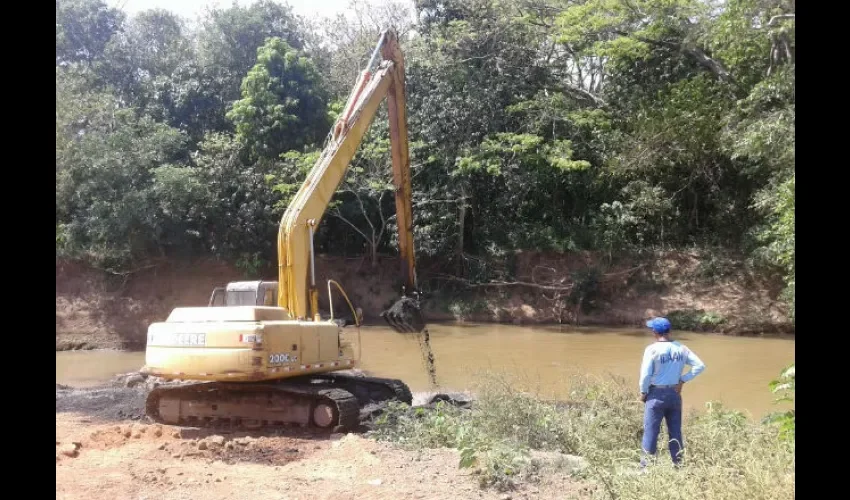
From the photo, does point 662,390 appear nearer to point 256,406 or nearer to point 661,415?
point 661,415

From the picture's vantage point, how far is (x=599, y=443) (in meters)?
6.95

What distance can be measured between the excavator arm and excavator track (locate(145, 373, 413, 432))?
1034 millimetres

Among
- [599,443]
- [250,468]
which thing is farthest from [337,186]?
[599,443]

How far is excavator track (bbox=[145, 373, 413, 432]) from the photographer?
902 centimetres

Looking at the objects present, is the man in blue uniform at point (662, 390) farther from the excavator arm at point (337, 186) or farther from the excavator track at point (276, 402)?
the excavator arm at point (337, 186)

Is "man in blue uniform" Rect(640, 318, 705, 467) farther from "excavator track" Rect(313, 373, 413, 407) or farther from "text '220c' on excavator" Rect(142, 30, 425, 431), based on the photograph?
"excavator track" Rect(313, 373, 413, 407)

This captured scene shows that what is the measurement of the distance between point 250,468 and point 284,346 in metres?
2.00

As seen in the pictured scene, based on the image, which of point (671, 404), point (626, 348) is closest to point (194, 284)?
point (626, 348)

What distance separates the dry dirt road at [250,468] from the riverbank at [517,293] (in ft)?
47.1

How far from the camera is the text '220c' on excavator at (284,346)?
8625mm

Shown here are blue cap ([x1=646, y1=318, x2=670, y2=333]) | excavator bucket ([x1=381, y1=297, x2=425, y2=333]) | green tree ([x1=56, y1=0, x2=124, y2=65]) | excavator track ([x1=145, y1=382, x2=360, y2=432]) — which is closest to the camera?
blue cap ([x1=646, y1=318, x2=670, y2=333])

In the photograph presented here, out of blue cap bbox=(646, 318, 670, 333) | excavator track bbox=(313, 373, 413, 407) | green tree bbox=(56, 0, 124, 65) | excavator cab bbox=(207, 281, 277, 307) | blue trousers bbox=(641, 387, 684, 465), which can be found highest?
green tree bbox=(56, 0, 124, 65)

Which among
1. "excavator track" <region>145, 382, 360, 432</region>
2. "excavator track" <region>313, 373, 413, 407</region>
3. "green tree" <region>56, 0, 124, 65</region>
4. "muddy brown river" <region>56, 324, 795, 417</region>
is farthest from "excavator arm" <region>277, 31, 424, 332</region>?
"green tree" <region>56, 0, 124, 65</region>
